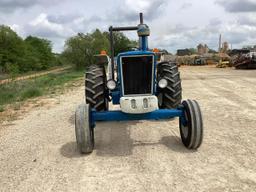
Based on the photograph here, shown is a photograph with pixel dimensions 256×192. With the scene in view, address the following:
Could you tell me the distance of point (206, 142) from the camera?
17.2 ft

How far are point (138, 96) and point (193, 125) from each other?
98 centimetres

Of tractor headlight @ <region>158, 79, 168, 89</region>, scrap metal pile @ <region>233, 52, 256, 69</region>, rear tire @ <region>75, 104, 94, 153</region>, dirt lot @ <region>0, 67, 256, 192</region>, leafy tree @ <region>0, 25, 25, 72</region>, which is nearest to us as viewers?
dirt lot @ <region>0, 67, 256, 192</region>

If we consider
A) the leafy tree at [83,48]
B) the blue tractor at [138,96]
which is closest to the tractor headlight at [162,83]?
the blue tractor at [138,96]

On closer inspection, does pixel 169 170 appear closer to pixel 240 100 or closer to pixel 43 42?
pixel 240 100

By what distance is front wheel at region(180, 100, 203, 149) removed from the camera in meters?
4.73

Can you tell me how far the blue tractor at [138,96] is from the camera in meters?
4.76

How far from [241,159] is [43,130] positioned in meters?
4.06

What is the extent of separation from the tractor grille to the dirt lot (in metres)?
0.91

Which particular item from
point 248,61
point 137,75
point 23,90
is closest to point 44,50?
point 248,61

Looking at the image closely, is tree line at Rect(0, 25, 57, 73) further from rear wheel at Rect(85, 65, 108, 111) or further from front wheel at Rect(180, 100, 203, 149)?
front wheel at Rect(180, 100, 203, 149)

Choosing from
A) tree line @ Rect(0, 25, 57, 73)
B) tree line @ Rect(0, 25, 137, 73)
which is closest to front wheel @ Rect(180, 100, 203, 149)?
tree line @ Rect(0, 25, 137, 73)

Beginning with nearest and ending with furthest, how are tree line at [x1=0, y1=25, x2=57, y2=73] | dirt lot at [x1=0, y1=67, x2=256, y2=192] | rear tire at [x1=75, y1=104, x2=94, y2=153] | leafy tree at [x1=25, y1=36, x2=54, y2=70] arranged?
1. dirt lot at [x1=0, y1=67, x2=256, y2=192]
2. rear tire at [x1=75, y1=104, x2=94, y2=153]
3. tree line at [x1=0, y1=25, x2=57, y2=73]
4. leafy tree at [x1=25, y1=36, x2=54, y2=70]

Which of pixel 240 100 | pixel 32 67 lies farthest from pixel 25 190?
Answer: pixel 32 67

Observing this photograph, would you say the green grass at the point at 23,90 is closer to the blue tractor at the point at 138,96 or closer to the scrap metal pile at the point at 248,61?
the blue tractor at the point at 138,96
